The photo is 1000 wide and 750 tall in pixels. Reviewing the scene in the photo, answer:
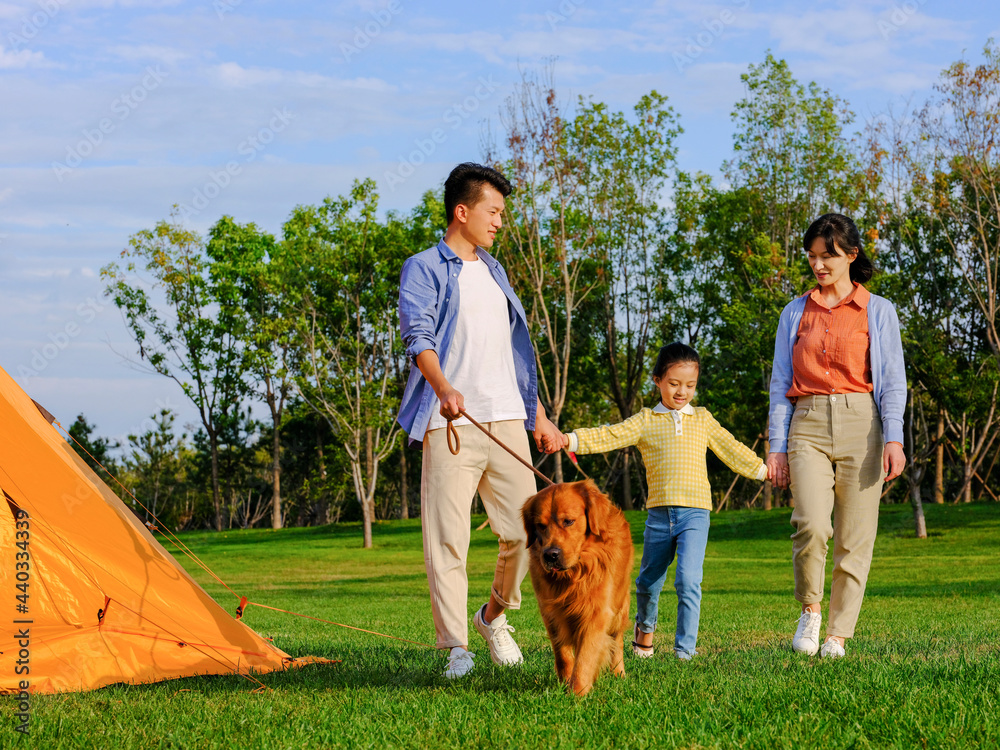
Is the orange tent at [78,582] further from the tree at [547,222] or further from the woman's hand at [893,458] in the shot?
the tree at [547,222]

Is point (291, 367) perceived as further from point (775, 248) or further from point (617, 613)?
point (617, 613)

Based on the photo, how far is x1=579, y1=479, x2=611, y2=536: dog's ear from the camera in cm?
425

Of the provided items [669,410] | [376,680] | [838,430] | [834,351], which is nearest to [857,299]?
[834,351]

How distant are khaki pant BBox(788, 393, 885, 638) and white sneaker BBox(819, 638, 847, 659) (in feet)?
0.24

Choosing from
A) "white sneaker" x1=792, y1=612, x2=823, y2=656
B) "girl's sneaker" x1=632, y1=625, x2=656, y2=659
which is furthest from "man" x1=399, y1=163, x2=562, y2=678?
"white sneaker" x1=792, y1=612, x2=823, y2=656

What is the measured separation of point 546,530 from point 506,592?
83cm

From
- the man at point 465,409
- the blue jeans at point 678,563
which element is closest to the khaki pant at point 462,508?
the man at point 465,409

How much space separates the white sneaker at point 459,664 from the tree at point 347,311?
22.9 meters

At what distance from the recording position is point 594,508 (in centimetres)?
427

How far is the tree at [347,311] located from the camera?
92.1ft

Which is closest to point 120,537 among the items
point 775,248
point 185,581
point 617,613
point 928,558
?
point 185,581

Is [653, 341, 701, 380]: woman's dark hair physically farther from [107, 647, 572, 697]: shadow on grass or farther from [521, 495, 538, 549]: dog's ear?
[107, 647, 572, 697]: shadow on grass

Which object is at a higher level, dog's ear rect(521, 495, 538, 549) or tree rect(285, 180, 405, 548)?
tree rect(285, 180, 405, 548)

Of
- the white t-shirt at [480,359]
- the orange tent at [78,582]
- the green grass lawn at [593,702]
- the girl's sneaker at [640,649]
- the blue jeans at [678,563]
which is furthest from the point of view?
the girl's sneaker at [640,649]
